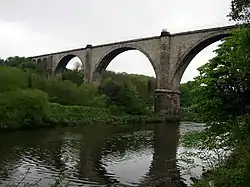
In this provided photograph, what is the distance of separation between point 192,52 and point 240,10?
29.3 meters

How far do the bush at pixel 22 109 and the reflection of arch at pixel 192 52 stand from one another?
16.2 m

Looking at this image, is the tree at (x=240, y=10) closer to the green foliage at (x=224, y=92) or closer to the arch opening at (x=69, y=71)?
the green foliage at (x=224, y=92)

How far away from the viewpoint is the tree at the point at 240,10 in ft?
28.6

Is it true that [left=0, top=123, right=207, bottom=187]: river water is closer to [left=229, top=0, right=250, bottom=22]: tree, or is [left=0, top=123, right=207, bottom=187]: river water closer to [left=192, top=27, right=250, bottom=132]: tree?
[left=192, top=27, right=250, bottom=132]: tree

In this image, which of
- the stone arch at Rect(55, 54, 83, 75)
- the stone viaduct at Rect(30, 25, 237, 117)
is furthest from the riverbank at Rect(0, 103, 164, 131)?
the stone arch at Rect(55, 54, 83, 75)

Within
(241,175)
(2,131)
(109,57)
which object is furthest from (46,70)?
(241,175)

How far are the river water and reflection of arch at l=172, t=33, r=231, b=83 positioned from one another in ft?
57.3

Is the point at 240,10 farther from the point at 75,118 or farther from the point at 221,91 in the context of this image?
the point at 75,118

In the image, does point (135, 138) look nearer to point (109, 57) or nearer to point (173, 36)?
point (173, 36)

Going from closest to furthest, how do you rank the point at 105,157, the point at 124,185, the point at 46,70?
1. the point at 124,185
2. the point at 105,157
3. the point at 46,70

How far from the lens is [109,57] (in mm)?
48000

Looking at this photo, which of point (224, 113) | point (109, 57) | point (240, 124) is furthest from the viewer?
point (109, 57)

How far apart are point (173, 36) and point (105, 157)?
25.8 m

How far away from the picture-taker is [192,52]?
124 feet
